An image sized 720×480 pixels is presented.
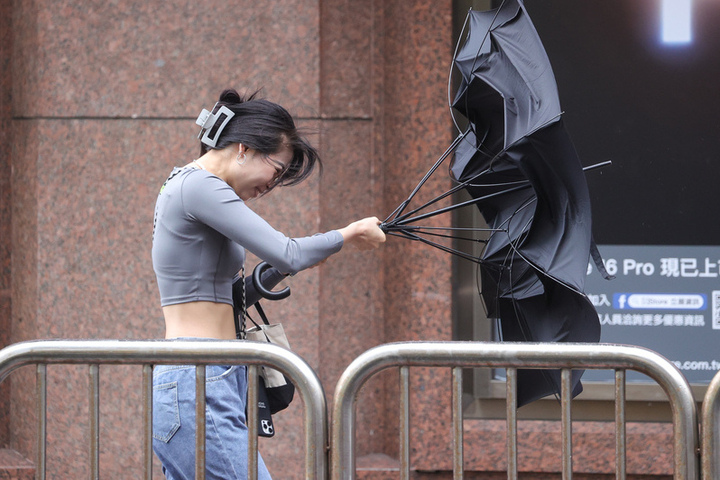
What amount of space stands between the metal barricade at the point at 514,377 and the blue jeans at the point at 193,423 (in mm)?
303

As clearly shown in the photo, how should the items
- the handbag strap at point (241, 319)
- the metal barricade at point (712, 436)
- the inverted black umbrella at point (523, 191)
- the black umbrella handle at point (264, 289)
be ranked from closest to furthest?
the metal barricade at point (712, 436), the inverted black umbrella at point (523, 191), the handbag strap at point (241, 319), the black umbrella handle at point (264, 289)

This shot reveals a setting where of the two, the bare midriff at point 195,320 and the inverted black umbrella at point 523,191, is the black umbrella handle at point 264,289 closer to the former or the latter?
the bare midriff at point 195,320

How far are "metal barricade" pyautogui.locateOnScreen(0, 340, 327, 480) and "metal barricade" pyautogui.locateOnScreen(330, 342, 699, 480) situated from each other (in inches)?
2.5

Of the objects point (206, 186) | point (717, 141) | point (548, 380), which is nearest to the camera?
point (206, 186)

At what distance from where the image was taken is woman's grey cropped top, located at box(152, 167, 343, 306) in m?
2.60

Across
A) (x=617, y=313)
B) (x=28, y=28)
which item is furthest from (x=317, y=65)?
(x=617, y=313)

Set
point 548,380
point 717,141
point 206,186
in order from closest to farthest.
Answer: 1. point 206,186
2. point 548,380
3. point 717,141

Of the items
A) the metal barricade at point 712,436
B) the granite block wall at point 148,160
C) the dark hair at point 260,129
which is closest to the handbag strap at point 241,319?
the dark hair at point 260,129

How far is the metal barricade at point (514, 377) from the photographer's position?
8.07ft

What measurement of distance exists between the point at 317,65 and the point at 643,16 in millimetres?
1748

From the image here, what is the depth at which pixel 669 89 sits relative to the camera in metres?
4.81

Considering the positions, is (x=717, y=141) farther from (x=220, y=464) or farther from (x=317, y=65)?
(x=220, y=464)

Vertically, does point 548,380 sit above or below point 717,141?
below

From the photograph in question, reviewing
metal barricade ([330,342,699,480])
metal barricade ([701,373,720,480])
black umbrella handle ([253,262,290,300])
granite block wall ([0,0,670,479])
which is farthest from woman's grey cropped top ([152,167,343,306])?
granite block wall ([0,0,670,479])
